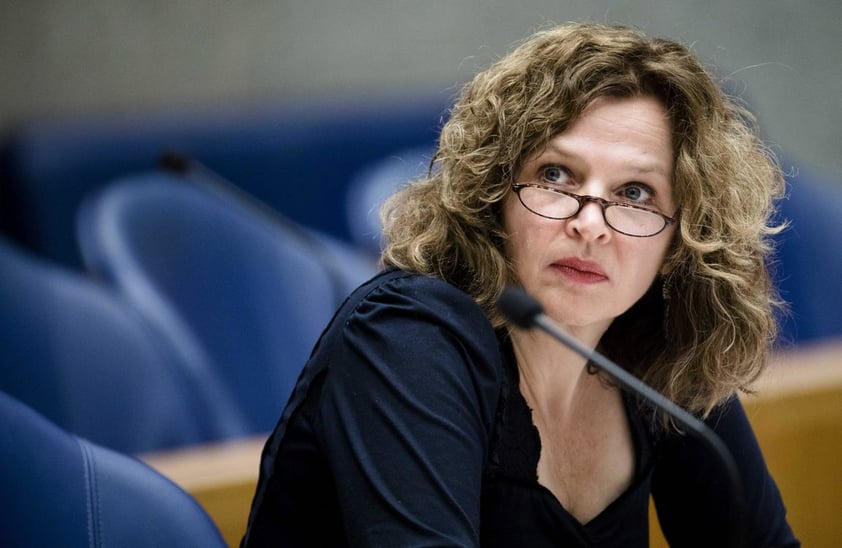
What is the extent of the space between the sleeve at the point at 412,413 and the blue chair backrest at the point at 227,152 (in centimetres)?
136

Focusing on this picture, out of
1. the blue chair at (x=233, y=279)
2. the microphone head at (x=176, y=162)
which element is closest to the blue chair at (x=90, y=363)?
the blue chair at (x=233, y=279)

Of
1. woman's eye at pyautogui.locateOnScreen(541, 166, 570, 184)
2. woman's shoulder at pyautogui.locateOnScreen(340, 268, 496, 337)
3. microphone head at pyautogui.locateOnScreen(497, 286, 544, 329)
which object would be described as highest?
woman's eye at pyautogui.locateOnScreen(541, 166, 570, 184)

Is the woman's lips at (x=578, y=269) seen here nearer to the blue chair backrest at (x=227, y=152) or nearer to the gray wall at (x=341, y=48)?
the blue chair backrest at (x=227, y=152)

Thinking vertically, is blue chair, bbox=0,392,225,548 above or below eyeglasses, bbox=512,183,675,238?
below

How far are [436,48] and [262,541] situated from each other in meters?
1.98

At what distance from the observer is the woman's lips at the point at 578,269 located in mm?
1036

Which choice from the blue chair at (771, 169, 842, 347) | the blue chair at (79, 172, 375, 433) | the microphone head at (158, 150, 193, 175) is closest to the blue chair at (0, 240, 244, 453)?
the blue chair at (79, 172, 375, 433)

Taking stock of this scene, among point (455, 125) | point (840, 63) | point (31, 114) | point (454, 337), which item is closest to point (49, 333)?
point (31, 114)

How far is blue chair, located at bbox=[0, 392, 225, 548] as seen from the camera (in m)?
0.75

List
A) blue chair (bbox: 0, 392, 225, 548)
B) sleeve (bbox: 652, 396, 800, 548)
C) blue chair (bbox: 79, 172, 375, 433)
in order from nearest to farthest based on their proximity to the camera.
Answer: blue chair (bbox: 0, 392, 225, 548)
sleeve (bbox: 652, 396, 800, 548)
blue chair (bbox: 79, 172, 375, 433)

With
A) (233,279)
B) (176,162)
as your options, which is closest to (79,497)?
(233,279)

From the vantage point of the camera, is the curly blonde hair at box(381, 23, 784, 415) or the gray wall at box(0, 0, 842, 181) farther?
the gray wall at box(0, 0, 842, 181)

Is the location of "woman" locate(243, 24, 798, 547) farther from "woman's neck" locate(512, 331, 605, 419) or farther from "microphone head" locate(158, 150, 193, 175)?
"microphone head" locate(158, 150, 193, 175)

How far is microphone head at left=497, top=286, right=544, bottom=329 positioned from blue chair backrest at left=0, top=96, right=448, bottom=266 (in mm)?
1494
